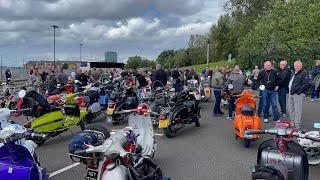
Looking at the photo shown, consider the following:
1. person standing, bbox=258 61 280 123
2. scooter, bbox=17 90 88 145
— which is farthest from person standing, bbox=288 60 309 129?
scooter, bbox=17 90 88 145

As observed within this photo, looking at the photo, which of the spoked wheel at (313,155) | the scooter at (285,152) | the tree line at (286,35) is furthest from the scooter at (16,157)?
the tree line at (286,35)

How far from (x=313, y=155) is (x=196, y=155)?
2237mm

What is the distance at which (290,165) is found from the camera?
204 inches

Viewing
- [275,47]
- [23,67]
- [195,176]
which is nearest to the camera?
[195,176]

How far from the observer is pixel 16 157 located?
5.17 metres

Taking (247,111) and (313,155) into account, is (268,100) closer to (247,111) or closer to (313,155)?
(247,111)

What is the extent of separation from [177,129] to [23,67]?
32.4 metres

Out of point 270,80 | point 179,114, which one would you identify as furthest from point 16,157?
point 270,80

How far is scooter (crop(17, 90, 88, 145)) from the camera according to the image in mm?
9398

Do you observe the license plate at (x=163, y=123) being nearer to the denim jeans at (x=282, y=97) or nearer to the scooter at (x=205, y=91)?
the denim jeans at (x=282, y=97)

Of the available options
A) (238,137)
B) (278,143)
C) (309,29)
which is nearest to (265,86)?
(238,137)

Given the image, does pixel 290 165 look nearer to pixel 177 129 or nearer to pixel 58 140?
pixel 177 129

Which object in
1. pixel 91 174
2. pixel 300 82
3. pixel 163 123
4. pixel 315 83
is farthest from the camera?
pixel 315 83

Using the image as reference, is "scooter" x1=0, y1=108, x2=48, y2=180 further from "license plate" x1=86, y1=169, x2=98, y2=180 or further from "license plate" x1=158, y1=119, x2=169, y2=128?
"license plate" x1=158, y1=119, x2=169, y2=128
